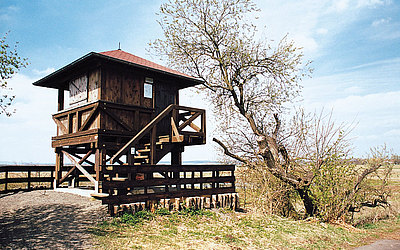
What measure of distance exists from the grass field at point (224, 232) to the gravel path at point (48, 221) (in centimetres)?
51

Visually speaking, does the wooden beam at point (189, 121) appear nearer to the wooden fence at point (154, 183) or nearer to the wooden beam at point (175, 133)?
the wooden beam at point (175, 133)

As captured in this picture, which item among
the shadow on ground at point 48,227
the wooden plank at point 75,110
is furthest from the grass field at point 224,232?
the wooden plank at point 75,110

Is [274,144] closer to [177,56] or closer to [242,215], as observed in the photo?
[242,215]

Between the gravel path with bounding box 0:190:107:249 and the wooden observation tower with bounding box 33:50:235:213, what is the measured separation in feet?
5.30

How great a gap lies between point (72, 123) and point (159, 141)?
452 centimetres

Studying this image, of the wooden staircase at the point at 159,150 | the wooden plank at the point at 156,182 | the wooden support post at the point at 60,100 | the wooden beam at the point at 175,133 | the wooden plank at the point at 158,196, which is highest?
the wooden support post at the point at 60,100

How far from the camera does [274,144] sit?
45.9 ft

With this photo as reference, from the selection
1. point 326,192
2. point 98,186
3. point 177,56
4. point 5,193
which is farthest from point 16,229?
point 177,56

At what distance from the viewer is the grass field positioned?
7.91 meters

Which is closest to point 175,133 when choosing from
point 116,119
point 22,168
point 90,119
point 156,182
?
point 116,119

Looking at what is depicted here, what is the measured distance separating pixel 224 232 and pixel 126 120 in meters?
6.90

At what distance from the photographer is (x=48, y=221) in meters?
8.90

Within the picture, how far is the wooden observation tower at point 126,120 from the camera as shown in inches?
498

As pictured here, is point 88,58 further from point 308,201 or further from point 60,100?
point 308,201
